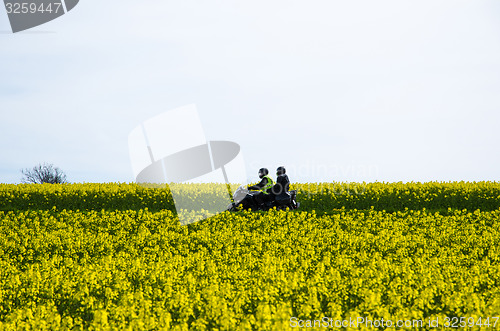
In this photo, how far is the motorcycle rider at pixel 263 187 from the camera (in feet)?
54.3

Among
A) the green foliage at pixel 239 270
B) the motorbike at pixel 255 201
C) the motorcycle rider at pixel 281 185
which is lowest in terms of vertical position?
the green foliage at pixel 239 270

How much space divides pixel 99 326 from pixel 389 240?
331 inches

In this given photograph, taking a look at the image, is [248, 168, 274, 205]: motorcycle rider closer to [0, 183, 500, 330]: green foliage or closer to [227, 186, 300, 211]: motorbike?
[227, 186, 300, 211]: motorbike

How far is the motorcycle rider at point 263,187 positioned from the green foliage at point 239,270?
109 cm

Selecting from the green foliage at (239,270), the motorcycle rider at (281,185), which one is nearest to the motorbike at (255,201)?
the motorcycle rider at (281,185)

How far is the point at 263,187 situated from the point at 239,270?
8123mm

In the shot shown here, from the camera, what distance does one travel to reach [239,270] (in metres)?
8.66

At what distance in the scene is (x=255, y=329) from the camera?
19.6 ft

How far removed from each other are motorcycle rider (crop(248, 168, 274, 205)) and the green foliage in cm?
109

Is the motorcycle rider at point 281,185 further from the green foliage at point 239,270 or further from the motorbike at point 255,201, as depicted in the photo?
the green foliage at point 239,270

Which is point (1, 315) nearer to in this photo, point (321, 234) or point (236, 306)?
point (236, 306)

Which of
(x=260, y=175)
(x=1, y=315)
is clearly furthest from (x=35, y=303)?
(x=260, y=175)

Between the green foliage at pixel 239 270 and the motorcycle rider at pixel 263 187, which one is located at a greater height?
the motorcycle rider at pixel 263 187

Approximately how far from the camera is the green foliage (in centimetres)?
622
